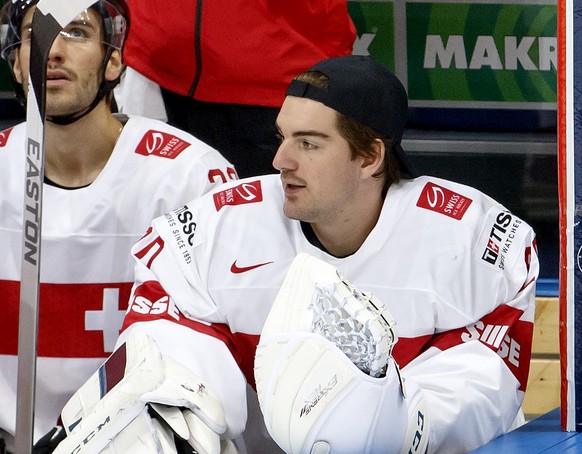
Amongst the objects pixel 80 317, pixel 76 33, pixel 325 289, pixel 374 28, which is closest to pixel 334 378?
pixel 325 289

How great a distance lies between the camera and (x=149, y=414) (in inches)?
56.8

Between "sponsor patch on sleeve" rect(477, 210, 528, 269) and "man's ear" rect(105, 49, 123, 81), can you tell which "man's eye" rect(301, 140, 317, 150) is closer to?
"sponsor patch on sleeve" rect(477, 210, 528, 269)

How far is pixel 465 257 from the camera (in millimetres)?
1777

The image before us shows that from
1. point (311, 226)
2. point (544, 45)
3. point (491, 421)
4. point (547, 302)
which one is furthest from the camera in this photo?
point (544, 45)

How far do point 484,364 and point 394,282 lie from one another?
0.67 feet

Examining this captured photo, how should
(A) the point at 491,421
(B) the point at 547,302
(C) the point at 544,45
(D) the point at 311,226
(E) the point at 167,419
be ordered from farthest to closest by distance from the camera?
(C) the point at 544,45, (B) the point at 547,302, (D) the point at 311,226, (A) the point at 491,421, (E) the point at 167,419

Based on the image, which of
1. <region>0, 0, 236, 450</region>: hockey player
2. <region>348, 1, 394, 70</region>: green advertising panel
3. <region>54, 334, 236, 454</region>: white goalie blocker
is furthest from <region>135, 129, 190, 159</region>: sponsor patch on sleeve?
<region>348, 1, 394, 70</region>: green advertising panel

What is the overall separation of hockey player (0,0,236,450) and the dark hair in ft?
1.04

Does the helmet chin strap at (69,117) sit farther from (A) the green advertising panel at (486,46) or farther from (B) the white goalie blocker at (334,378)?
(A) the green advertising panel at (486,46)

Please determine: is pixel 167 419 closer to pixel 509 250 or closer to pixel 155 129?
pixel 509 250

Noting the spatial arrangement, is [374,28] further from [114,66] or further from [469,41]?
[114,66]

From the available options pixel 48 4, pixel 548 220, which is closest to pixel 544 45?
pixel 548 220

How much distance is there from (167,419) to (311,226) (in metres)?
0.53

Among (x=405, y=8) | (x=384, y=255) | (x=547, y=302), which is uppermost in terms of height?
(x=405, y=8)
